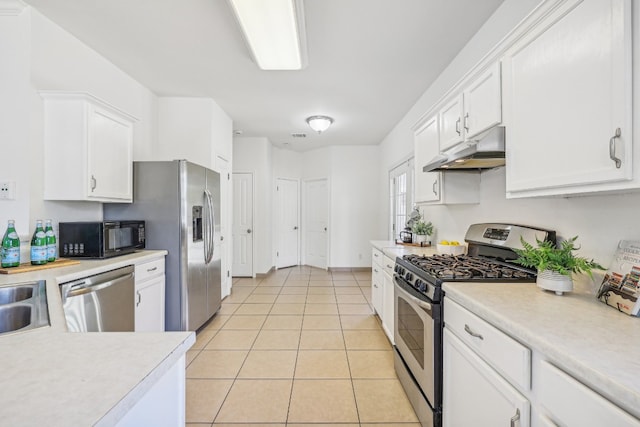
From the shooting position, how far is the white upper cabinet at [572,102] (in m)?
0.90

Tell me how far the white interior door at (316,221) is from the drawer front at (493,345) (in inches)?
189

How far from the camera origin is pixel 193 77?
3.05m

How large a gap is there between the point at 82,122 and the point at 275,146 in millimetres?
4073

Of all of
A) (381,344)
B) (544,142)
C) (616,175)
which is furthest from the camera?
(381,344)

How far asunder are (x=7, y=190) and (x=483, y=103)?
10.4 ft

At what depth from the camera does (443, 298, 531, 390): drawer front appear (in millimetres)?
930

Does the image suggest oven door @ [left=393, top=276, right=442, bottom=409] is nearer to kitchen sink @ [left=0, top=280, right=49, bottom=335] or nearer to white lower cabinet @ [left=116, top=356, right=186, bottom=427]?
white lower cabinet @ [left=116, top=356, right=186, bottom=427]

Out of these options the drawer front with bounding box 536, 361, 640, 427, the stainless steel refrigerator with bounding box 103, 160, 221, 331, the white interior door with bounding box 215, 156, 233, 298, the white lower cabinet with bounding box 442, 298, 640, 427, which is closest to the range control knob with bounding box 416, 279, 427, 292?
the white lower cabinet with bounding box 442, 298, 640, 427

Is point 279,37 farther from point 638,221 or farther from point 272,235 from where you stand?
point 272,235

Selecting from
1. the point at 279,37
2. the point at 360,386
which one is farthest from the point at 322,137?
the point at 360,386

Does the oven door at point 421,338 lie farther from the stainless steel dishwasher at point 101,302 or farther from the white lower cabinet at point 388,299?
the stainless steel dishwasher at point 101,302

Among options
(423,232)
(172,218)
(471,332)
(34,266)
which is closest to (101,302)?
Result: (34,266)

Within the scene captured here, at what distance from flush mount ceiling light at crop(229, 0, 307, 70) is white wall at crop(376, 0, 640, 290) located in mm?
1343

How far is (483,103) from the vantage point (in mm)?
1687
